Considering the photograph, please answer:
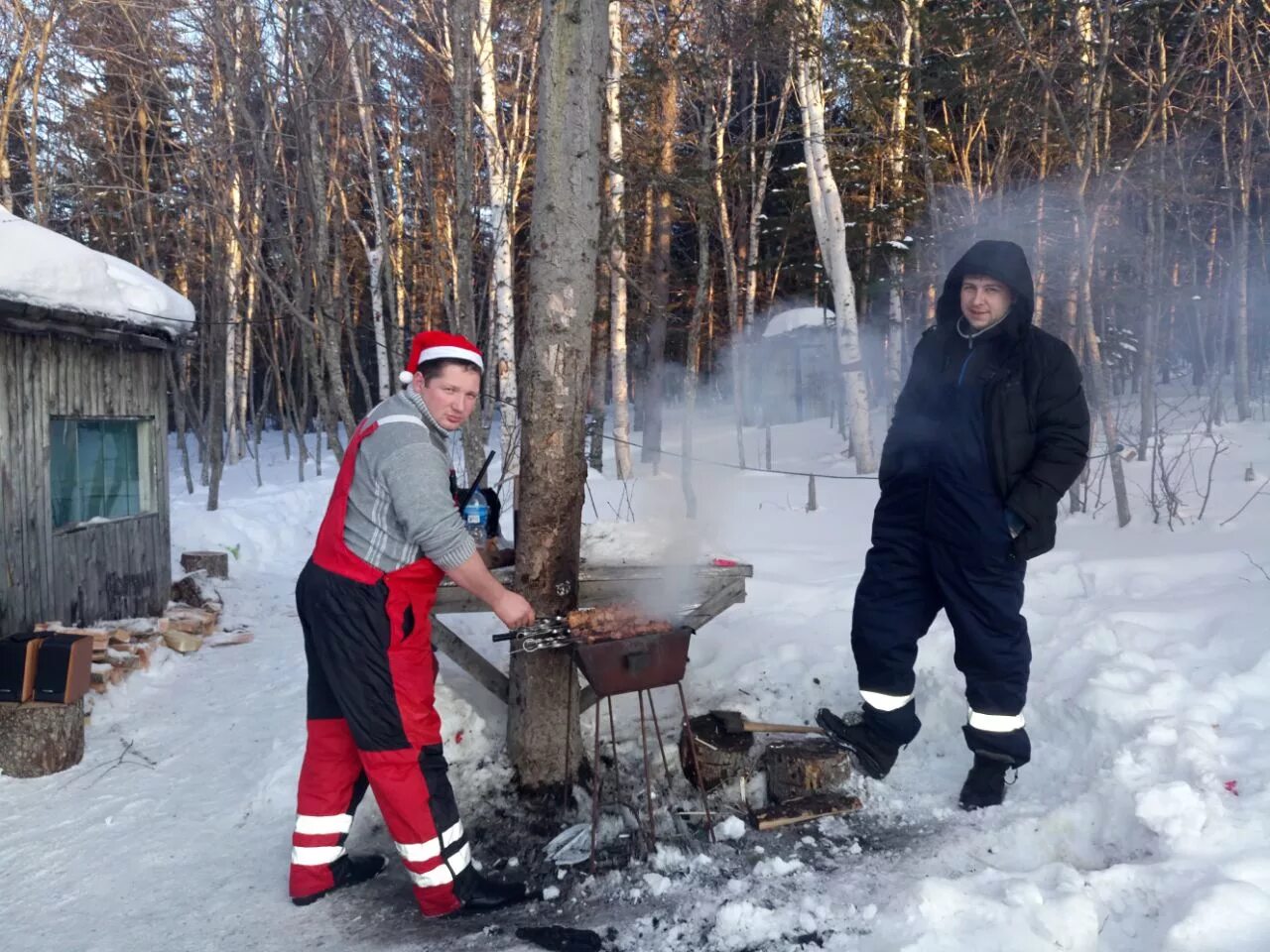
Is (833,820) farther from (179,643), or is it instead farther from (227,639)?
(227,639)

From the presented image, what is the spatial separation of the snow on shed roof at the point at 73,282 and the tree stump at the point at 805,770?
5.66m

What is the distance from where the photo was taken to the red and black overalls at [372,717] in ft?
10.2

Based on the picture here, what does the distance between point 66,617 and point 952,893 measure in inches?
262

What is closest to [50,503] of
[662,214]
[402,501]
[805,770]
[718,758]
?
[402,501]

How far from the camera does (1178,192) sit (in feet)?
45.4

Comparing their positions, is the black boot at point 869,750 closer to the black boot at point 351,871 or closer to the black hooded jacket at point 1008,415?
the black hooded jacket at point 1008,415

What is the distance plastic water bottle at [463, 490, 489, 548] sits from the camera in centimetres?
416

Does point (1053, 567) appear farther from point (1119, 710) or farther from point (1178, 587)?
point (1119, 710)

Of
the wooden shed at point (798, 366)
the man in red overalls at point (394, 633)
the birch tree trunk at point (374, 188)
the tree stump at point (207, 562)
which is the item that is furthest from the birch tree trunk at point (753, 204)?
the man in red overalls at point (394, 633)

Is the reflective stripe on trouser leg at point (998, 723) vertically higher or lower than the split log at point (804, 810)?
higher

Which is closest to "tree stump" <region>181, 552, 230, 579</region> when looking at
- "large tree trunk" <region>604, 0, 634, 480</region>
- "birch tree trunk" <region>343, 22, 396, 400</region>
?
"birch tree trunk" <region>343, 22, 396, 400</region>

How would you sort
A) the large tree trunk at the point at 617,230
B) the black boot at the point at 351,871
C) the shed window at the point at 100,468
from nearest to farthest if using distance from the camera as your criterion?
the black boot at the point at 351,871 → the shed window at the point at 100,468 → the large tree trunk at the point at 617,230

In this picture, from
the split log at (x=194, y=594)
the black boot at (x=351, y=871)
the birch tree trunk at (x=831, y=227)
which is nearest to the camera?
the black boot at (x=351, y=871)

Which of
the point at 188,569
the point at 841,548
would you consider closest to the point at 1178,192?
the point at 841,548
